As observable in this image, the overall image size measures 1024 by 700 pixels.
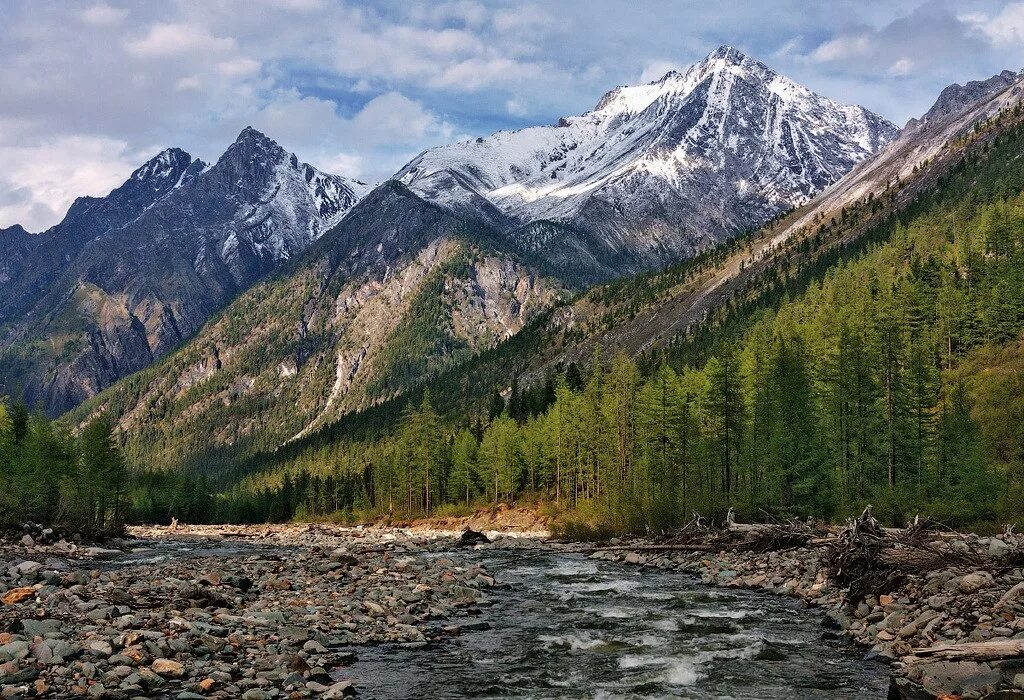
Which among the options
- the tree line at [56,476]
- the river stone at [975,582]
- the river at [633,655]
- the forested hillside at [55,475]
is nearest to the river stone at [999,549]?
the river stone at [975,582]

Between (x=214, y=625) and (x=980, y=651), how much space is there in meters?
20.2

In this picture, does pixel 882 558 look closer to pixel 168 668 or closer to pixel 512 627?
pixel 512 627

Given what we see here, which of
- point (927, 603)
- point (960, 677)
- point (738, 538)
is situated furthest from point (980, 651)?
point (738, 538)

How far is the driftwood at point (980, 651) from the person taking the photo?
16094mm

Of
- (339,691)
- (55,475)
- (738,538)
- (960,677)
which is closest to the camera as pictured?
(960,677)

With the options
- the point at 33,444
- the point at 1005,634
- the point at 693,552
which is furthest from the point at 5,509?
the point at 1005,634

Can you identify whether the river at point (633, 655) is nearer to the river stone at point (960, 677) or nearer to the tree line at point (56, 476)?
the river stone at point (960, 677)

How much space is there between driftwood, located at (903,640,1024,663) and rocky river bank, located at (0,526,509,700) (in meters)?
13.7

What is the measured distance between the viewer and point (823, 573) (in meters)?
33.5

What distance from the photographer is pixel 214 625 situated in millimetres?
22328

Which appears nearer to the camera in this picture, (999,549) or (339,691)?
(339,691)

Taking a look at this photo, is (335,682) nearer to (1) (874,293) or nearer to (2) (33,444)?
(2) (33,444)

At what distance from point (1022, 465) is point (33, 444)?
300ft

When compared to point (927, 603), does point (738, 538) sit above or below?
below
